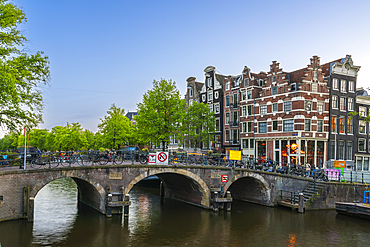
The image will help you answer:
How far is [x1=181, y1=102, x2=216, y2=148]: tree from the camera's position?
48.8 m

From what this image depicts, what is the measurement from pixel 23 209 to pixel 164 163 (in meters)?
11.4

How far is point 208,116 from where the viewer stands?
50.1 metres

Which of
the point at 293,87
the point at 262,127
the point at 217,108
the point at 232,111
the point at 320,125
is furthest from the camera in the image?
the point at 217,108

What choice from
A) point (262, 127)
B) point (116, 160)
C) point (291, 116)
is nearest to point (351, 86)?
point (291, 116)

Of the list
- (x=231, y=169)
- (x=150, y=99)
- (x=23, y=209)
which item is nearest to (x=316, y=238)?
(x=231, y=169)

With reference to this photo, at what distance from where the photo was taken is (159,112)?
138ft

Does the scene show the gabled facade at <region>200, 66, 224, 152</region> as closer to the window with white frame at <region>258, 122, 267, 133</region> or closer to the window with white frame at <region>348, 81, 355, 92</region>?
the window with white frame at <region>258, 122, 267, 133</region>

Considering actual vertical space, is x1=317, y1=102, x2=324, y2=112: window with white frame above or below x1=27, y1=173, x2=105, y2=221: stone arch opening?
above

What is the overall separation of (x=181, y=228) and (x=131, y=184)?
5.88 meters

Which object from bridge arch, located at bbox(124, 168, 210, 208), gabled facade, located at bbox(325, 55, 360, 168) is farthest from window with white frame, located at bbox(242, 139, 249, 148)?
bridge arch, located at bbox(124, 168, 210, 208)

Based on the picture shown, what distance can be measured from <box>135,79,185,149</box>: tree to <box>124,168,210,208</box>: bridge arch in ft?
24.2

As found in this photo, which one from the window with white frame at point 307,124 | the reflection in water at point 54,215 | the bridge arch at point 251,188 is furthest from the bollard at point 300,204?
the reflection in water at point 54,215

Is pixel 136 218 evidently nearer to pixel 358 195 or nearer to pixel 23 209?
pixel 23 209

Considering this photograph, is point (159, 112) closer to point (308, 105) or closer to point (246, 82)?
point (246, 82)
